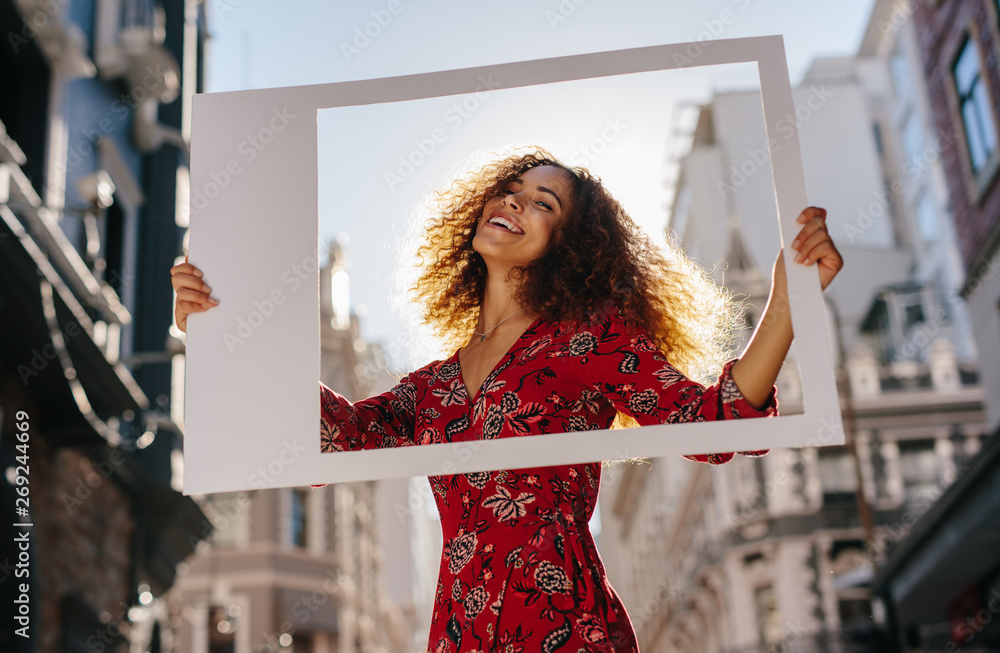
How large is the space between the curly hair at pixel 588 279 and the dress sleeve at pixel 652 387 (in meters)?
0.10

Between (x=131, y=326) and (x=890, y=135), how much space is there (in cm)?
2637

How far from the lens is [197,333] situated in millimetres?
2182

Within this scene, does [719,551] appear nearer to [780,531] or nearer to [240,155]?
[780,531]

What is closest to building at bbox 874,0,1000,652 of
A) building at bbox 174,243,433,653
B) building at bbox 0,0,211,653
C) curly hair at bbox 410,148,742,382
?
building at bbox 0,0,211,653

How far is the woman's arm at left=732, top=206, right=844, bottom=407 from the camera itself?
1901mm

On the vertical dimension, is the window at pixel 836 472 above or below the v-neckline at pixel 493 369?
above

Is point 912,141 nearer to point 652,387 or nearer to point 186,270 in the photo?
point 652,387

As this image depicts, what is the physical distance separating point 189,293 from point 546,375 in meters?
0.78

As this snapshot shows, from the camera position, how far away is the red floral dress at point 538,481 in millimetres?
1897

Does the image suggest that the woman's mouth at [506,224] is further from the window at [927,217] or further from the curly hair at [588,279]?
the window at [927,217]

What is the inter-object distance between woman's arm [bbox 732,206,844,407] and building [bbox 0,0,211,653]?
4780 mm

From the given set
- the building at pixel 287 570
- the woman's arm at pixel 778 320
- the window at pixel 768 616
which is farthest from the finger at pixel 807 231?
the window at pixel 768 616

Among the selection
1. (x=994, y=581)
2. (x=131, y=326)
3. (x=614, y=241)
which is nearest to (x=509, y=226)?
(x=614, y=241)

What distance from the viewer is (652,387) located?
6.45 ft
